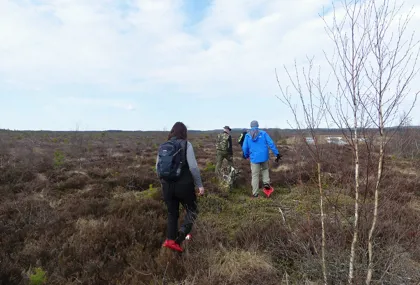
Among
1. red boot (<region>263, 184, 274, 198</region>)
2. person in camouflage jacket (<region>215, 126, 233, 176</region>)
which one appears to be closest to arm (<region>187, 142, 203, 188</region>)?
red boot (<region>263, 184, 274, 198</region>)

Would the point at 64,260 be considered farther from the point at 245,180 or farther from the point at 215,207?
the point at 245,180

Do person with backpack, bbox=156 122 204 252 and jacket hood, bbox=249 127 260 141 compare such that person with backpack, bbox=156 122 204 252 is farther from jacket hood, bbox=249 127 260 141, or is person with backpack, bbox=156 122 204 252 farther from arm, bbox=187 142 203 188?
jacket hood, bbox=249 127 260 141

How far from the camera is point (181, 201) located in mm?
3762

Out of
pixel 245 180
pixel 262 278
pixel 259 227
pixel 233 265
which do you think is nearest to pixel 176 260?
pixel 233 265

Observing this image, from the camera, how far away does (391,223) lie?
363 centimetres

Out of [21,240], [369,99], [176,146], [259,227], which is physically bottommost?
[21,240]

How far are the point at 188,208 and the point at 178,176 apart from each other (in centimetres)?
52

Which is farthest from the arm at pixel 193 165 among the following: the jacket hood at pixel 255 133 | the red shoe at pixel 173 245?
the jacket hood at pixel 255 133

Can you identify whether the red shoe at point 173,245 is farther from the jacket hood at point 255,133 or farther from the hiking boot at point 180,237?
the jacket hood at point 255,133

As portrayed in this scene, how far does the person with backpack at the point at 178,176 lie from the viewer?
3.52 metres

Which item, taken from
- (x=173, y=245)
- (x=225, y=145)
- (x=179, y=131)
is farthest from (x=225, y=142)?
(x=173, y=245)

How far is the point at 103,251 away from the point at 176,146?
5.90ft

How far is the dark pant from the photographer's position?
3637 millimetres

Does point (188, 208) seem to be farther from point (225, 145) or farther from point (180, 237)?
point (225, 145)
